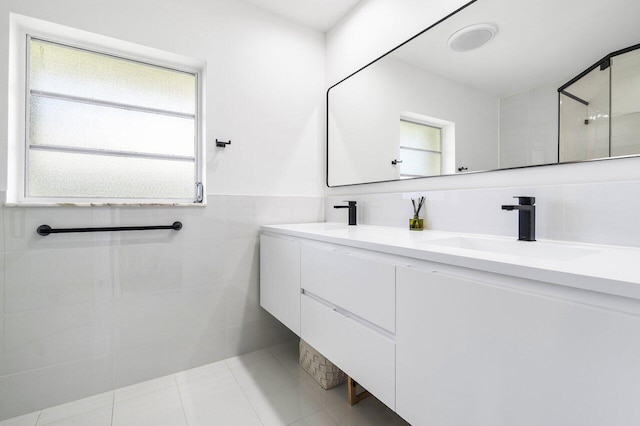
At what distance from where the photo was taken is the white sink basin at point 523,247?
0.94m

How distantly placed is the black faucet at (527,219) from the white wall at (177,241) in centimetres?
138

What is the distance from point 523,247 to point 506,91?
67 centimetres

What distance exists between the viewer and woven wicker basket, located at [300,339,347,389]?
1632 millimetres

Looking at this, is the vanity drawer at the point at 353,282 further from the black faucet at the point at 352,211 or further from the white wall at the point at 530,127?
the white wall at the point at 530,127

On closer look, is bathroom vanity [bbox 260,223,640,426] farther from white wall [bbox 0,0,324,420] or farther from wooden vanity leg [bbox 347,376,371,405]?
→ white wall [bbox 0,0,324,420]

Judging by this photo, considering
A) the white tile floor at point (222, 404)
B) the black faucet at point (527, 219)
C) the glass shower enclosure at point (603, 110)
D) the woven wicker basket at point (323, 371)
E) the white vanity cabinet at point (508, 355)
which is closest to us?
the white vanity cabinet at point (508, 355)

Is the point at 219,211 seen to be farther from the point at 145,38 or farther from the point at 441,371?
the point at 441,371

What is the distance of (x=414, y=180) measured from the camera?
163cm

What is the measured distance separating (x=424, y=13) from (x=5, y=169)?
7.01 feet

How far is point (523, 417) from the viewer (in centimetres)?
65

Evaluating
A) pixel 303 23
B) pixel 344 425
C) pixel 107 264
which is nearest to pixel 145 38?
pixel 303 23

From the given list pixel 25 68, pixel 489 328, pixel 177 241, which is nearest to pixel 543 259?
pixel 489 328

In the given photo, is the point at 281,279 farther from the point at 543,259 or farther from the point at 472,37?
the point at 472,37

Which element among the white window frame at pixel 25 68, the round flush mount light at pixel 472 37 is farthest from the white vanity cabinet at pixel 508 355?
the white window frame at pixel 25 68
